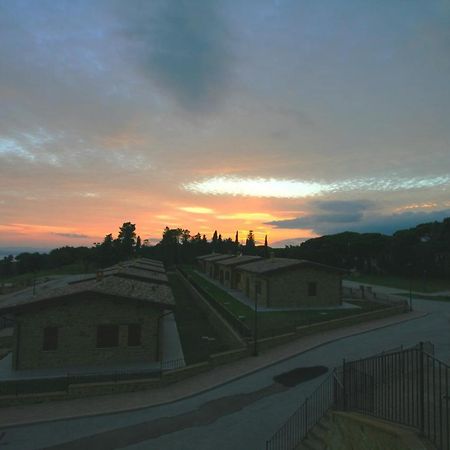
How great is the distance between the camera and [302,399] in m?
16.1

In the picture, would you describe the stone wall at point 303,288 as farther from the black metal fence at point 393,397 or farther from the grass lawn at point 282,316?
the black metal fence at point 393,397

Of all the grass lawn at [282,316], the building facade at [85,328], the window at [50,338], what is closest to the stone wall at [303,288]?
the grass lawn at [282,316]

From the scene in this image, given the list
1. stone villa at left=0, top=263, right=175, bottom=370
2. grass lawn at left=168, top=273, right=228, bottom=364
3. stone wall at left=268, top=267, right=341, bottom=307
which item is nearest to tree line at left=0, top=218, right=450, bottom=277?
stone wall at left=268, top=267, right=341, bottom=307

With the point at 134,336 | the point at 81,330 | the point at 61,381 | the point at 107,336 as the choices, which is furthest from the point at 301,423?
the point at 81,330

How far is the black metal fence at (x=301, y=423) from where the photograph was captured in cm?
1226

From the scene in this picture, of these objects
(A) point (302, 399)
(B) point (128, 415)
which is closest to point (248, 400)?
(A) point (302, 399)

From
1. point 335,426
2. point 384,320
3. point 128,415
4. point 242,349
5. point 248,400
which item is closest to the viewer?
point 335,426

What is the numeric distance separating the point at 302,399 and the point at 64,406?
34.6ft

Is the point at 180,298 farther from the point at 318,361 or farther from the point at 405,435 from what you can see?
the point at 405,435

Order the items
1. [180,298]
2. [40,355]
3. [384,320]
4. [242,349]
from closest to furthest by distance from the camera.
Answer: [40,355], [242,349], [384,320], [180,298]

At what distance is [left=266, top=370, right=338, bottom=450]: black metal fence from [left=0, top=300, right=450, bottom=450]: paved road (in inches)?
21.9

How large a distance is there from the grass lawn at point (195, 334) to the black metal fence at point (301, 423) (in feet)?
27.8

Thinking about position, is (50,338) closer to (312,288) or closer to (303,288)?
(303,288)

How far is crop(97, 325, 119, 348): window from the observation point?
21047 millimetres
